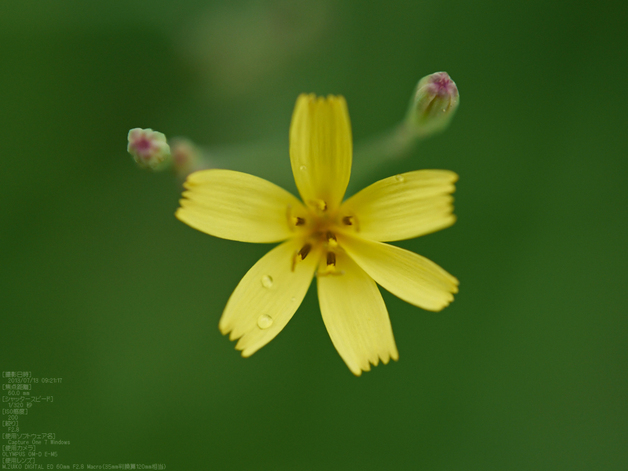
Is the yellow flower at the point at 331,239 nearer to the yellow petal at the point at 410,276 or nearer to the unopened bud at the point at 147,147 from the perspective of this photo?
the yellow petal at the point at 410,276

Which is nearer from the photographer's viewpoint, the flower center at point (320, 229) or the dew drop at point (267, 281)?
the dew drop at point (267, 281)

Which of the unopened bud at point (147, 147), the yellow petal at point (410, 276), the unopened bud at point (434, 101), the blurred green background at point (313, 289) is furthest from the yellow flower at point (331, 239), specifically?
the blurred green background at point (313, 289)

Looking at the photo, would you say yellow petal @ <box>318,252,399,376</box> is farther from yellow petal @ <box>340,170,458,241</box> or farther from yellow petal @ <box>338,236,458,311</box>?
yellow petal @ <box>340,170,458,241</box>

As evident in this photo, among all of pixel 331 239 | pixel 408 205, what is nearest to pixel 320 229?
pixel 331 239

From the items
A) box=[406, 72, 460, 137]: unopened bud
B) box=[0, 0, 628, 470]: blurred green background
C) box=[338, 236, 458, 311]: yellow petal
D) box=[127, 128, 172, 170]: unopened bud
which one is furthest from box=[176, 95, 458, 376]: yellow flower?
box=[0, 0, 628, 470]: blurred green background

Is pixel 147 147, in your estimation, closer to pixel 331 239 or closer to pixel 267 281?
pixel 267 281

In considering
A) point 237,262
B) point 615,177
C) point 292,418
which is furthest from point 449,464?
point 615,177

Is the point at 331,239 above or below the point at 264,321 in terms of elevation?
above
